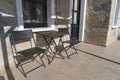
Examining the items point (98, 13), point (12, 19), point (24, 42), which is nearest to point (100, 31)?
point (98, 13)

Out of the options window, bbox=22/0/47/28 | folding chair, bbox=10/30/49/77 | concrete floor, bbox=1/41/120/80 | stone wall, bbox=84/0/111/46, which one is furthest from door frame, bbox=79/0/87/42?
folding chair, bbox=10/30/49/77

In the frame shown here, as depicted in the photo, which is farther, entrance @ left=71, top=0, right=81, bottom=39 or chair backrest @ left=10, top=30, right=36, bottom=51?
entrance @ left=71, top=0, right=81, bottom=39

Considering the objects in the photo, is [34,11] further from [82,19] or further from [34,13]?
[82,19]

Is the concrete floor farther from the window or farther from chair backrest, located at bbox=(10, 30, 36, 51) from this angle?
the window

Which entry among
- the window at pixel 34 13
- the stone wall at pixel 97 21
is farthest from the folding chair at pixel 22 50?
the stone wall at pixel 97 21

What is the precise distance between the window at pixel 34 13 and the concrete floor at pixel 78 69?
1.02 m

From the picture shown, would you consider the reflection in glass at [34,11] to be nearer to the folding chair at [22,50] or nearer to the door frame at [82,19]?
the folding chair at [22,50]

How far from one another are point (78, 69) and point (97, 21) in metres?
2.27

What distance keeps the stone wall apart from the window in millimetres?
1775

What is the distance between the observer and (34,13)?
3166mm

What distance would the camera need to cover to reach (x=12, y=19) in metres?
2.52

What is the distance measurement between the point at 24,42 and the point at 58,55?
1.01 metres

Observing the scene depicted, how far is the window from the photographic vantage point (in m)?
2.96

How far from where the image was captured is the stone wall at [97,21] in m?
4.00
